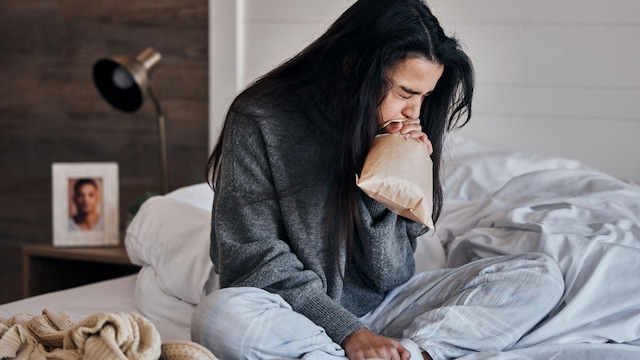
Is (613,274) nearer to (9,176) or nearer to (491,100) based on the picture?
(491,100)

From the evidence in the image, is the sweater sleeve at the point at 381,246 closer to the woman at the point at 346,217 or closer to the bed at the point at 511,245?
the woman at the point at 346,217

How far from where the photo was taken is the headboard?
2164 mm

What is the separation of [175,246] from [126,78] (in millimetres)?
722

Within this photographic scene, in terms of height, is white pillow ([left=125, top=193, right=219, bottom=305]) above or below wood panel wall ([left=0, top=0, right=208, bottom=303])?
below

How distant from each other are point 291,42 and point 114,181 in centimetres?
60

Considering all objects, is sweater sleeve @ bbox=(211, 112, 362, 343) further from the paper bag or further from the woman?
the paper bag

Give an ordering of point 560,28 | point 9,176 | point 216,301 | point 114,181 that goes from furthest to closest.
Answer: point 9,176 < point 114,181 < point 560,28 < point 216,301

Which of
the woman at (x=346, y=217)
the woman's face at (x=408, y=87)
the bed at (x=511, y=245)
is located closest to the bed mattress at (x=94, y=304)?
the bed at (x=511, y=245)

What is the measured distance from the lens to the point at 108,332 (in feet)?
3.67

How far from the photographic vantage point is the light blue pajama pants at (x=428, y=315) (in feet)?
4.17

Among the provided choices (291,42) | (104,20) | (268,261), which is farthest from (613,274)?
(104,20)

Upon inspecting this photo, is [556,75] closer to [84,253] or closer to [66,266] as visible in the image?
[84,253]

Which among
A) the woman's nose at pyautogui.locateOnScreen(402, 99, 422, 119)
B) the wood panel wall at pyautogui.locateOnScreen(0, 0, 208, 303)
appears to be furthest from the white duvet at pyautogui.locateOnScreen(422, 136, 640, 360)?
the wood panel wall at pyautogui.locateOnScreen(0, 0, 208, 303)

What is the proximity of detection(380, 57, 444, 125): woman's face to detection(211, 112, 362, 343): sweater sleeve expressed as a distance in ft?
0.72
